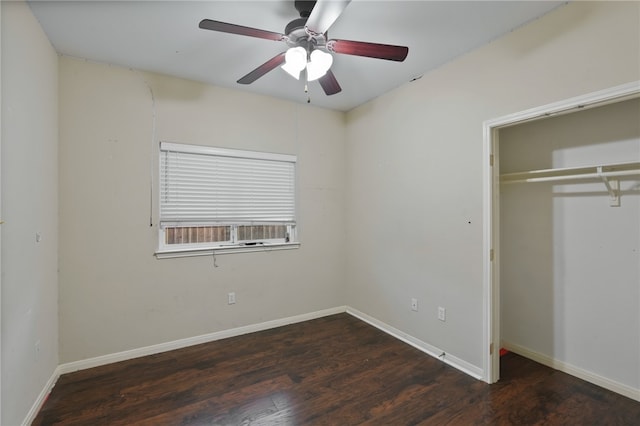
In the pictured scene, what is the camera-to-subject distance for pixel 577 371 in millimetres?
2359

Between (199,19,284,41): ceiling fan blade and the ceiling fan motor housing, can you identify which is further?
the ceiling fan motor housing

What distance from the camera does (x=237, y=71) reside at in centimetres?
276

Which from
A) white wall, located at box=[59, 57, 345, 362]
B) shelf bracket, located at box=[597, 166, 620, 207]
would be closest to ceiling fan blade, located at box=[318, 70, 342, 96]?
white wall, located at box=[59, 57, 345, 362]

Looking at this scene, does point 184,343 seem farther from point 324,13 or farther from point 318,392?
point 324,13

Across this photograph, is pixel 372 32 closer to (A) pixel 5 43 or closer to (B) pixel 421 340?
(A) pixel 5 43

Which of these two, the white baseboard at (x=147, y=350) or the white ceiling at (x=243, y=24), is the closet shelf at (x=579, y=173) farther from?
the white baseboard at (x=147, y=350)

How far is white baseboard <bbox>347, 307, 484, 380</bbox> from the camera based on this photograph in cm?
243

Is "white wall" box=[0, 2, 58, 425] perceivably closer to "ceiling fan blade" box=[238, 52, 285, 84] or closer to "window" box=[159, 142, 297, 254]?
"window" box=[159, 142, 297, 254]

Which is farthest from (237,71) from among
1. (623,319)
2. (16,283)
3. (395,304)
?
(623,319)

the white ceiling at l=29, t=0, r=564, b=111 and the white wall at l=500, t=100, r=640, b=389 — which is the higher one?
the white ceiling at l=29, t=0, r=564, b=111

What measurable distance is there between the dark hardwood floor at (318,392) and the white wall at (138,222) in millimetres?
373

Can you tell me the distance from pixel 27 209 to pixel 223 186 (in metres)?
1.55

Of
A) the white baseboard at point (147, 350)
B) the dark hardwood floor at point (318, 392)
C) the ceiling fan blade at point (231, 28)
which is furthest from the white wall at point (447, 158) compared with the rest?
the ceiling fan blade at point (231, 28)

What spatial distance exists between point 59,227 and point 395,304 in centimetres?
322
